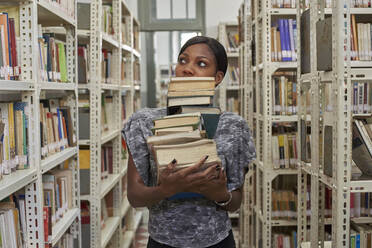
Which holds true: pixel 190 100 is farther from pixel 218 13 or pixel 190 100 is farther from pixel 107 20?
pixel 218 13

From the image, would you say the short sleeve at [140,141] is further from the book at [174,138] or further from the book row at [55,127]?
the book row at [55,127]

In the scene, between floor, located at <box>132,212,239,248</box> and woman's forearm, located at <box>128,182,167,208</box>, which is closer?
woman's forearm, located at <box>128,182,167,208</box>

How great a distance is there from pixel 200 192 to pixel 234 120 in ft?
0.82

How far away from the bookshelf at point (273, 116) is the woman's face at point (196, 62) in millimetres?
1797

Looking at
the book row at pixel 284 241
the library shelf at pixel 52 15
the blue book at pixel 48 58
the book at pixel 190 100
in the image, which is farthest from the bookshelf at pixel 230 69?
the book at pixel 190 100

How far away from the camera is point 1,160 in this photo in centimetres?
169

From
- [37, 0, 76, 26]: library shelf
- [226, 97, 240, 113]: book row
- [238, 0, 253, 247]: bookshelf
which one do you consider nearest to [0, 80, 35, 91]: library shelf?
[37, 0, 76, 26]: library shelf

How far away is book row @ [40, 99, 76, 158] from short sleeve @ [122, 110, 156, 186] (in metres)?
0.90

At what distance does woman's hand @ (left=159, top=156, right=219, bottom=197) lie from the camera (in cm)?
121

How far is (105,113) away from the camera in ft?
12.9

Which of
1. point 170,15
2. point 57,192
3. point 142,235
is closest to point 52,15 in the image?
point 57,192

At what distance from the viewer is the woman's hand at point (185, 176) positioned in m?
1.21

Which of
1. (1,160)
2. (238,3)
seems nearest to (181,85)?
(1,160)

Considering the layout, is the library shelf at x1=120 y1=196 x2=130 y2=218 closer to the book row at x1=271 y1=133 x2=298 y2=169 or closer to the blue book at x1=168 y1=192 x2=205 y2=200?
the book row at x1=271 y1=133 x2=298 y2=169
